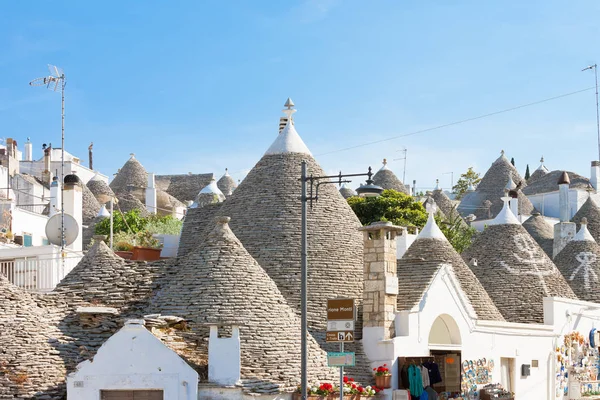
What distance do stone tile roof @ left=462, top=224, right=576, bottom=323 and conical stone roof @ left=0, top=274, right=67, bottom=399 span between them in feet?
54.1

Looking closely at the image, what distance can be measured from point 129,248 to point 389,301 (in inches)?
611

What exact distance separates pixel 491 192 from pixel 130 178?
1006 inches

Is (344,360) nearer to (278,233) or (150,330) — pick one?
(150,330)

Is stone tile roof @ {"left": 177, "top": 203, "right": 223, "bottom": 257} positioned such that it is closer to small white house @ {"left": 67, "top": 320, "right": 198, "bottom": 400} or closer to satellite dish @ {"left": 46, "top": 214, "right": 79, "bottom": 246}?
satellite dish @ {"left": 46, "top": 214, "right": 79, "bottom": 246}

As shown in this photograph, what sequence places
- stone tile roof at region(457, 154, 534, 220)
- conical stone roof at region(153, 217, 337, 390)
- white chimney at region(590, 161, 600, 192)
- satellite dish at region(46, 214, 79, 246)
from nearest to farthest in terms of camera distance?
conical stone roof at region(153, 217, 337, 390)
satellite dish at region(46, 214, 79, 246)
stone tile roof at region(457, 154, 534, 220)
white chimney at region(590, 161, 600, 192)

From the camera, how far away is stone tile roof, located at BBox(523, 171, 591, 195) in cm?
7956

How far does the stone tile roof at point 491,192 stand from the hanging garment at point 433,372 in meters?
47.8

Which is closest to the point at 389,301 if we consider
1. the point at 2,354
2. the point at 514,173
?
the point at 2,354

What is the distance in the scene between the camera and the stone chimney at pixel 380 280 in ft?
90.9

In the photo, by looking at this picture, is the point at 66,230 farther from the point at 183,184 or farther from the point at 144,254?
the point at 183,184

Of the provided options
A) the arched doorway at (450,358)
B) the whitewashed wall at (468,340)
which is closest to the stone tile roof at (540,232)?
the whitewashed wall at (468,340)

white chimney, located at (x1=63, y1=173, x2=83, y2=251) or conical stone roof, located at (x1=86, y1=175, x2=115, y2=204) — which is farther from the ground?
conical stone roof, located at (x1=86, y1=175, x2=115, y2=204)

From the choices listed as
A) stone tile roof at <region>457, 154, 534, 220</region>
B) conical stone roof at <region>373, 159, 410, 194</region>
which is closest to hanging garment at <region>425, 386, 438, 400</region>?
conical stone roof at <region>373, 159, 410, 194</region>

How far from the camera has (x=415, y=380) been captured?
87.7ft
